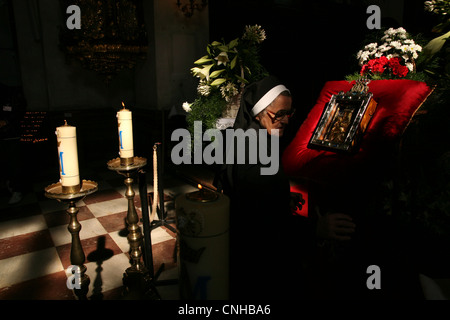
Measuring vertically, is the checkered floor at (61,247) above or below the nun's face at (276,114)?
below

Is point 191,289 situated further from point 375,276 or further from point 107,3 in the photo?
point 107,3

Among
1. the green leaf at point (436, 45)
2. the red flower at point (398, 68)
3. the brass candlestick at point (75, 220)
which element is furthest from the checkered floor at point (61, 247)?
the red flower at point (398, 68)

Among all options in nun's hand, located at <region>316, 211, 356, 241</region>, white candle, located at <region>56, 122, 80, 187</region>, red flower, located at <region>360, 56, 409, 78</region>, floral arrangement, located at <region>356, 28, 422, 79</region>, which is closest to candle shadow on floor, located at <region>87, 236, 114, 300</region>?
white candle, located at <region>56, 122, 80, 187</region>

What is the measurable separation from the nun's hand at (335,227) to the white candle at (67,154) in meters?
1.08

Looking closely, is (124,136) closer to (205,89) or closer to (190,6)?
(205,89)

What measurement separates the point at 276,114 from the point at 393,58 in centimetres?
197

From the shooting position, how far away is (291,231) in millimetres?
1429

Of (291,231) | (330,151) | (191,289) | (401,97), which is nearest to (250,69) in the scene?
(330,151)

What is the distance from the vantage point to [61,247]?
9.80ft

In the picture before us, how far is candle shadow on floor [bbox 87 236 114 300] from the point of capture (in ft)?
7.47

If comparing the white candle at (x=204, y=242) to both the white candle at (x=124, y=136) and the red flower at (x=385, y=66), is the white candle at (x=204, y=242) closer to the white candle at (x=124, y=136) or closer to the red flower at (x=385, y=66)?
the white candle at (x=124, y=136)

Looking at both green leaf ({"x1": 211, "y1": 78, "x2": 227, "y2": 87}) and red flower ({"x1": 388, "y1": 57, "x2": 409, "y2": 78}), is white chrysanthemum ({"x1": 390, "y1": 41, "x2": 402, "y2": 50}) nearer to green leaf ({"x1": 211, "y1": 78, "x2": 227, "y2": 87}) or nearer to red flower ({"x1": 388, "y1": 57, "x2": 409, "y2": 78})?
red flower ({"x1": 388, "y1": 57, "x2": 409, "y2": 78})

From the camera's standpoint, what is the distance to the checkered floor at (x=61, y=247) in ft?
7.70

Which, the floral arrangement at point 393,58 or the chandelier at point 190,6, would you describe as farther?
the chandelier at point 190,6
